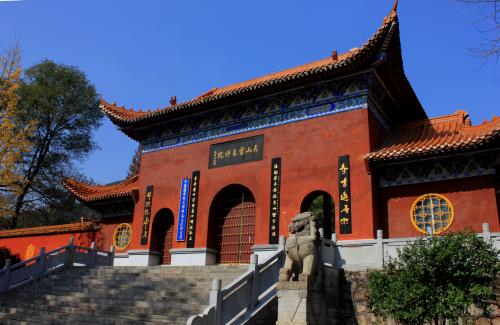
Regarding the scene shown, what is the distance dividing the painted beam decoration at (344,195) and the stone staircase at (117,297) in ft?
8.14

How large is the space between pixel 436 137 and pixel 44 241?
14.0 m

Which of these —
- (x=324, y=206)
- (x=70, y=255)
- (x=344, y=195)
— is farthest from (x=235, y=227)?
(x=70, y=255)

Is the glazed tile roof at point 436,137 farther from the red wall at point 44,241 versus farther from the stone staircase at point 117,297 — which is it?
the red wall at point 44,241

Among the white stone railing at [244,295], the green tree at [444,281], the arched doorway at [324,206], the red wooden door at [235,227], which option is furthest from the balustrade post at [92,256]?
the green tree at [444,281]

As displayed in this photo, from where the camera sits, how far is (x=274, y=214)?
1094cm

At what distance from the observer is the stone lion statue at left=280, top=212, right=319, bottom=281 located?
699 centimetres

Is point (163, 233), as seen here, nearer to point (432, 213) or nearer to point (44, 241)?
point (44, 241)

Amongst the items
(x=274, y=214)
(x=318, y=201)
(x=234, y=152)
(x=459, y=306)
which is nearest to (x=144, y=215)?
(x=234, y=152)

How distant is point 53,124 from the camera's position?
2206cm

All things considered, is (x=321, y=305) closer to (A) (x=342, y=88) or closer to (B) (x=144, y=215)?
(A) (x=342, y=88)

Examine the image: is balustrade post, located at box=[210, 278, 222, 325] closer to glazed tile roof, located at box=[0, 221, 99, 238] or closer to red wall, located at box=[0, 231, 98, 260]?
glazed tile roof, located at box=[0, 221, 99, 238]

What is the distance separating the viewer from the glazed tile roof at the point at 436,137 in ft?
28.6

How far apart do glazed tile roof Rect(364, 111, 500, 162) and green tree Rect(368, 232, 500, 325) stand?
3.25 m

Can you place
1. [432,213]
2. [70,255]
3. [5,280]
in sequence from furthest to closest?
[70,255] → [5,280] → [432,213]
